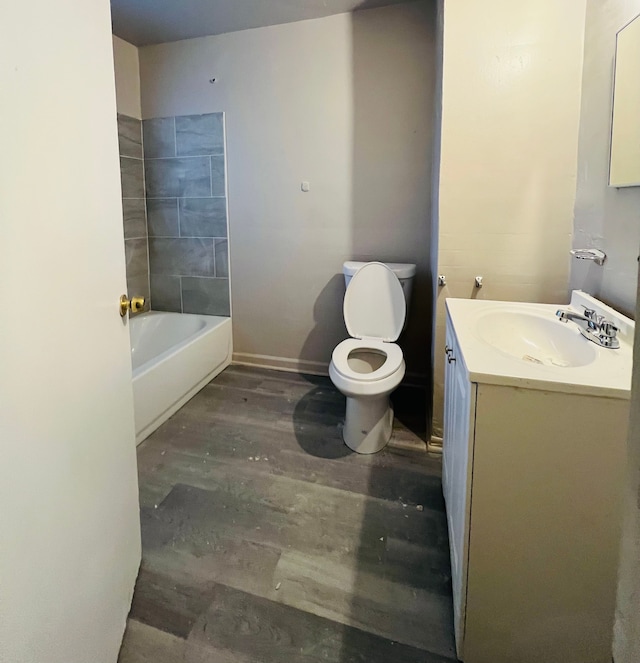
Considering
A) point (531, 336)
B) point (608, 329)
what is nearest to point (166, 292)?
point (531, 336)

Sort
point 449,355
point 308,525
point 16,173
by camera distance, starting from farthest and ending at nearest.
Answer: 1. point 308,525
2. point 449,355
3. point 16,173

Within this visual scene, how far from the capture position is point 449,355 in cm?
166

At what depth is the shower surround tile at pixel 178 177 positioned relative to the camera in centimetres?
325

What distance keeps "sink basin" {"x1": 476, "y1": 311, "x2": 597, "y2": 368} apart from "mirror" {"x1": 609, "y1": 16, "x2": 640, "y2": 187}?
505 mm

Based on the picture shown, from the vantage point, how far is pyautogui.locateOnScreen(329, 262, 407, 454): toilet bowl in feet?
7.19

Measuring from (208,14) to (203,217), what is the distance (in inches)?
48.3

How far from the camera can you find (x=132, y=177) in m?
3.29

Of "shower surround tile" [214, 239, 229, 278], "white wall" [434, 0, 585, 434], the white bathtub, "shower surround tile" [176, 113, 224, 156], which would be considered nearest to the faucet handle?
"white wall" [434, 0, 585, 434]

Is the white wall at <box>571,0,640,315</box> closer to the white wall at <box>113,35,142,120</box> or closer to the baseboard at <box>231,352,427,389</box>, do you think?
the baseboard at <box>231,352,427,389</box>

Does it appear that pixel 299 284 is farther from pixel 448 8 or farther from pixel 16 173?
pixel 16 173

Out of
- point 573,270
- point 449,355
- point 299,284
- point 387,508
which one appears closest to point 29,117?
point 449,355

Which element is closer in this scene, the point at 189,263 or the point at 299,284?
the point at 299,284

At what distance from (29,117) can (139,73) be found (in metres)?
2.91

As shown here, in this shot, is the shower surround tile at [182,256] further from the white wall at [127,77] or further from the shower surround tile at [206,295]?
the white wall at [127,77]
